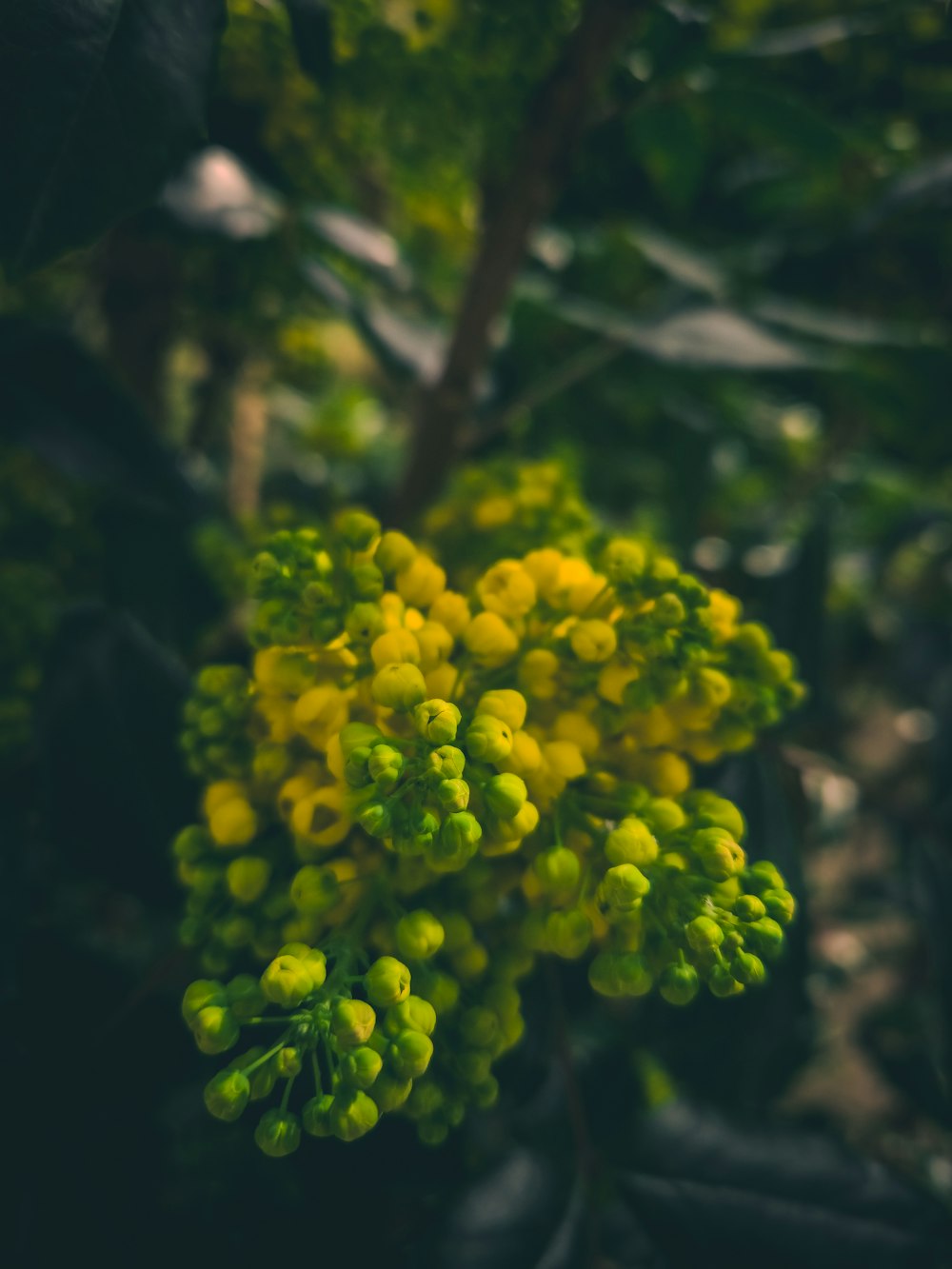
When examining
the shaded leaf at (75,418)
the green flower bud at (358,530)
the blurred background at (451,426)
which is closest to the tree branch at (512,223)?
the blurred background at (451,426)

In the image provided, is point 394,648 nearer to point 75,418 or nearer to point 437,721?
point 437,721

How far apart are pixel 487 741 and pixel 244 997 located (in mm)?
172

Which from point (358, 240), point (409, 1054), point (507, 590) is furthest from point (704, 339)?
point (409, 1054)

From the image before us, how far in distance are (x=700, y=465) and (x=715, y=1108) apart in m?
0.76

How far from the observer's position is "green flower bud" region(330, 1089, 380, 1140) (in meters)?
0.36

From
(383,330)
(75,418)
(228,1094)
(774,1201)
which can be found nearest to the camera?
(228,1094)

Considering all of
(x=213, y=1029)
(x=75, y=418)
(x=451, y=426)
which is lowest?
(x=213, y=1029)

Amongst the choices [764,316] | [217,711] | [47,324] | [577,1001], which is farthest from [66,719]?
[764,316]

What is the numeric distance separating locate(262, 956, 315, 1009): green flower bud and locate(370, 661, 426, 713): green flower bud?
13 centimetres

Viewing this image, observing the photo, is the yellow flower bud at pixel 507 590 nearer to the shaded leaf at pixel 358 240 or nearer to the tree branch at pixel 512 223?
the tree branch at pixel 512 223

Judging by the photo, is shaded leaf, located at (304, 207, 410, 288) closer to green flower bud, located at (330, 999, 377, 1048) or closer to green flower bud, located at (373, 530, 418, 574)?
green flower bud, located at (373, 530, 418, 574)

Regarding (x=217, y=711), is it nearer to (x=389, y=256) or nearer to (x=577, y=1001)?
(x=577, y=1001)

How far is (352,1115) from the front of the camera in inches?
14.0

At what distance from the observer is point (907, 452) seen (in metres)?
1.19
